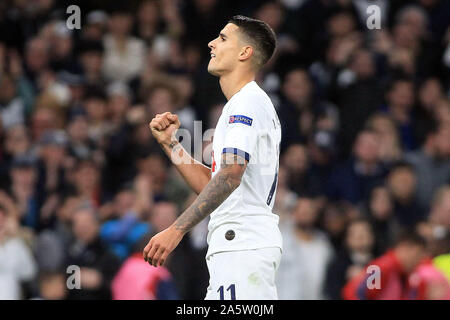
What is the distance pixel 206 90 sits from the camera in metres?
11.1

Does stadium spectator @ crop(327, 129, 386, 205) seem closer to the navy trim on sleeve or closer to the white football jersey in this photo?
the white football jersey

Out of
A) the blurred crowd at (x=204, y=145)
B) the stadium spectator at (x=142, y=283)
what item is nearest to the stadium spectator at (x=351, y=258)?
the blurred crowd at (x=204, y=145)

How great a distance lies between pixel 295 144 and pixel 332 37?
2.07m

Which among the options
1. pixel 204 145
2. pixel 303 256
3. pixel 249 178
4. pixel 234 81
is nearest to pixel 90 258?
pixel 204 145

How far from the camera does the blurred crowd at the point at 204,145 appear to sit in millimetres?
8781

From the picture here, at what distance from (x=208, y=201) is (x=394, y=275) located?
380cm

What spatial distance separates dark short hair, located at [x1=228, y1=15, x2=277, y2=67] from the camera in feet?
17.5

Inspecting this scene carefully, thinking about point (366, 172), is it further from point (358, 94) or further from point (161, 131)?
point (161, 131)

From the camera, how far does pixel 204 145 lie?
10.0 metres

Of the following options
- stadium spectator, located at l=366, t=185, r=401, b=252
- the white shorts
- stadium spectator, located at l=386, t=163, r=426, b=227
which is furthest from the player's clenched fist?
stadium spectator, located at l=386, t=163, r=426, b=227

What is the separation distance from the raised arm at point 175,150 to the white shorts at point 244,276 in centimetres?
66

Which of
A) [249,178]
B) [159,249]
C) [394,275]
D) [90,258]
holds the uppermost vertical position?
[90,258]

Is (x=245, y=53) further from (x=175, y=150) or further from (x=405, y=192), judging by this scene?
(x=405, y=192)

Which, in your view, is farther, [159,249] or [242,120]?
[242,120]
